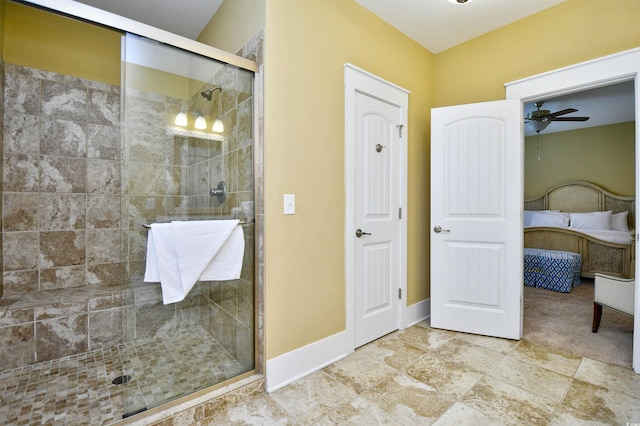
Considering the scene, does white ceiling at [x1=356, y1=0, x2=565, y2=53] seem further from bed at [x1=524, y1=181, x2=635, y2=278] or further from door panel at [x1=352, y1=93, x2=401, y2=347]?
bed at [x1=524, y1=181, x2=635, y2=278]

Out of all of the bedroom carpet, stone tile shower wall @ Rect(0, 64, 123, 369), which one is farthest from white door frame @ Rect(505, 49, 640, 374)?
stone tile shower wall @ Rect(0, 64, 123, 369)

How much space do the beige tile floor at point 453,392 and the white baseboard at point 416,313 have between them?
17.3 inches

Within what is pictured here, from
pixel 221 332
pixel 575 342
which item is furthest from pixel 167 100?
pixel 575 342

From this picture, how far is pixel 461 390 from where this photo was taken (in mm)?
1866

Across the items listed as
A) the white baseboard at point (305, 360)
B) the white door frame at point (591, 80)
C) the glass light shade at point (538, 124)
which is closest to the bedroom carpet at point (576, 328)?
the white door frame at point (591, 80)

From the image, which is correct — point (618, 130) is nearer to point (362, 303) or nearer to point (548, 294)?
point (548, 294)

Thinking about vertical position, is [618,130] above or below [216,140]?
above

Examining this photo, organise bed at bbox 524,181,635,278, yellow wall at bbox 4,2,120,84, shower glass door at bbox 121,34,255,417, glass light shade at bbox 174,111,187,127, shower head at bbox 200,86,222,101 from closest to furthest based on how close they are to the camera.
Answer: shower glass door at bbox 121,34,255,417, glass light shade at bbox 174,111,187,127, shower head at bbox 200,86,222,101, yellow wall at bbox 4,2,120,84, bed at bbox 524,181,635,278

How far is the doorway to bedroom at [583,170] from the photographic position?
2596mm

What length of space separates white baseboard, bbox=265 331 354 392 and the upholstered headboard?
18.3 ft

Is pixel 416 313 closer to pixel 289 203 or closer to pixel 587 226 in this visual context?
pixel 289 203

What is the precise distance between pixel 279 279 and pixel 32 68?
8.41ft

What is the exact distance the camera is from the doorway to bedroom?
2596mm

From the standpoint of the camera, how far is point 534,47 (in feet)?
8.36
